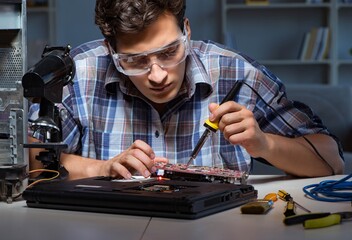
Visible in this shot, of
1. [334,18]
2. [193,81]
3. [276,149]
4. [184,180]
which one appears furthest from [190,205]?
[334,18]

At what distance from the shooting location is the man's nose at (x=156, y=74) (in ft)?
5.55

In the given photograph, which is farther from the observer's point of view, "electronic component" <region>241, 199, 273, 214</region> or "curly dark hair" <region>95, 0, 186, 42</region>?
"curly dark hair" <region>95, 0, 186, 42</region>

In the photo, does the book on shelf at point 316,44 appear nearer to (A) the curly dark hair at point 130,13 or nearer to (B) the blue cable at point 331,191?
(A) the curly dark hair at point 130,13

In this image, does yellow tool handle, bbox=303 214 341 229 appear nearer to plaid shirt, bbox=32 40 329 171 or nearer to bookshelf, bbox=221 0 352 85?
plaid shirt, bbox=32 40 329 171

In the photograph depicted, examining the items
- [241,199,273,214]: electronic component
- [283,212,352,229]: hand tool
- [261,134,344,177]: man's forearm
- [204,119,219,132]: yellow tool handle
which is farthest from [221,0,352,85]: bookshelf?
[283,212,352,229]: hand tool

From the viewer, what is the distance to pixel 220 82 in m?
1.99

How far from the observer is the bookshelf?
588cm

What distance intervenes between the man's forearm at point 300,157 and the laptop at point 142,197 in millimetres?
427

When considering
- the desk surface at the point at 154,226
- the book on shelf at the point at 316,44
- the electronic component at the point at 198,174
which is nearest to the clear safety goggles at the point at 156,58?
the electronic component at the point at 198,174

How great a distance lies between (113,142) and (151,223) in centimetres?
86

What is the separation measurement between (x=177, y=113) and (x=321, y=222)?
94 centimetres

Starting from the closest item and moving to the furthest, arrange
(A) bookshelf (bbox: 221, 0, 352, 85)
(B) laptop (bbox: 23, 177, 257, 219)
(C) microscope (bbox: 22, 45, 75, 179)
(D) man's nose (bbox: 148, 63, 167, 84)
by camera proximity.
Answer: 1. (B) laptop (bbox: 23, 177, 257, 219)
2. (C) microscope (bbox: 22, 45, 75, 179)
3. (D) man's nose (bbox: 148, 63, 167, 84)
4. (A) bookshelf (bbox: 221, 0, 352, 85)

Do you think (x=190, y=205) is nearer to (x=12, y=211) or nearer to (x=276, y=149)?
(x=12, y=211)

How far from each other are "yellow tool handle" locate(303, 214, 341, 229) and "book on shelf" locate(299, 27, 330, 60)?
4778 mm
